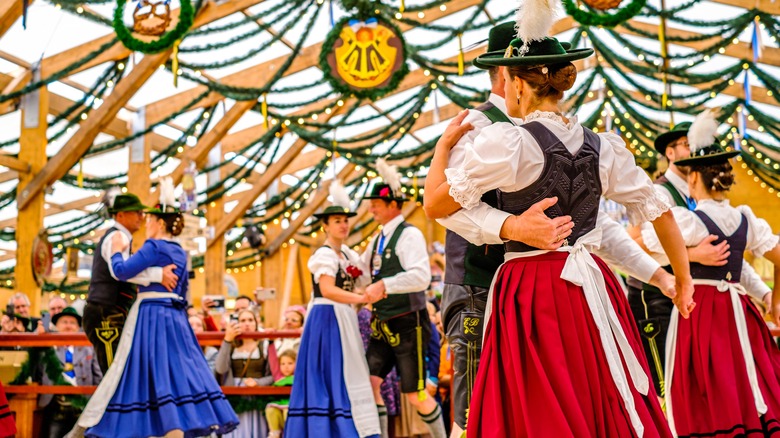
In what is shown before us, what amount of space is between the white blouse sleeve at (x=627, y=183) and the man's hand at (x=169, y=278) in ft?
10.4

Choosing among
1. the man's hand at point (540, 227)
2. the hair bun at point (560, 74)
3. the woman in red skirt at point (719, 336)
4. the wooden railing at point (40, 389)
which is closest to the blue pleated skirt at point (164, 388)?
the wooden railing at point (40, 389)

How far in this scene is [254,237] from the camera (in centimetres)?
1396

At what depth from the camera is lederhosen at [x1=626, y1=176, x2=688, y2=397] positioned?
399cm

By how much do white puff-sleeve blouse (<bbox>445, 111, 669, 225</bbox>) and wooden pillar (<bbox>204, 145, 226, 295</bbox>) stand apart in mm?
10276

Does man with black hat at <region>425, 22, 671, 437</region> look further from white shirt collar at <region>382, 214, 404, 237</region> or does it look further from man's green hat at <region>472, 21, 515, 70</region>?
white shirt collar at <region>382, 214, 404, 237</region>

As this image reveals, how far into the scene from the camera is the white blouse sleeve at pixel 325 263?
4.91 metres

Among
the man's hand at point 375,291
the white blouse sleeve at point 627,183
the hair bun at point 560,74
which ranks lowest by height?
the man's hand at point 375,291

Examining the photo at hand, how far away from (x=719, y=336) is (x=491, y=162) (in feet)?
5.73

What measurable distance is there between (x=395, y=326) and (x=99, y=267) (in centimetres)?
177

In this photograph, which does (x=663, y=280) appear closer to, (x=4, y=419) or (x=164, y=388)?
(x=4, y=419)

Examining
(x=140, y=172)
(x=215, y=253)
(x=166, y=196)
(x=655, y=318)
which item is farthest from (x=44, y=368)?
(x=215, y=253)

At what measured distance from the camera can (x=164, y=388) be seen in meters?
4.86

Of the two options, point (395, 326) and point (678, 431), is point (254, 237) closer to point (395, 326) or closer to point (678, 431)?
point (395, 326)

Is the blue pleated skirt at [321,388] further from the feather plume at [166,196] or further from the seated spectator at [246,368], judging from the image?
the feather plume at [166,196]
